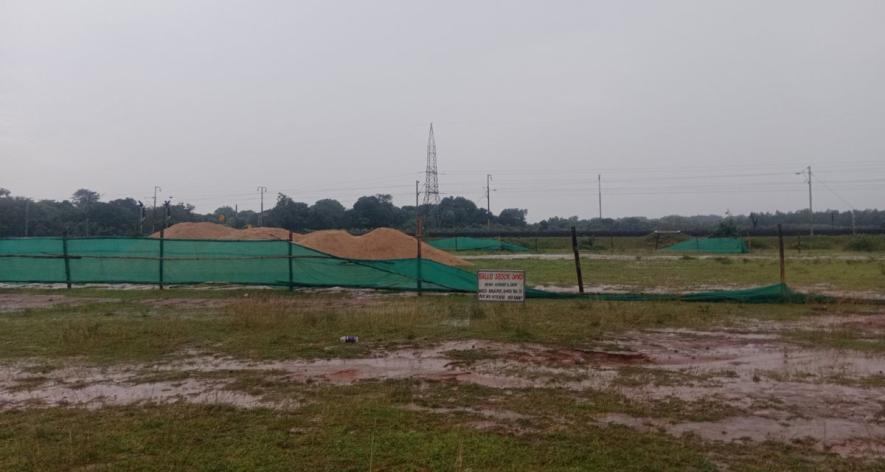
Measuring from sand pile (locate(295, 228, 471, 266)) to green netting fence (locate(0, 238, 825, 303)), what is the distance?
11.4 metres

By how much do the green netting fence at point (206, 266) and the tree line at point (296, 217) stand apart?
9.09 metres

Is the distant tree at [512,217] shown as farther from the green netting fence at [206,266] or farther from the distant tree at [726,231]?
the green netting fence at [206,266]

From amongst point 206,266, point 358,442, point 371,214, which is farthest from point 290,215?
point 358,442

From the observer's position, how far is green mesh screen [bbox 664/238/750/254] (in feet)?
163

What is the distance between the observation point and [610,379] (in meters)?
7.08

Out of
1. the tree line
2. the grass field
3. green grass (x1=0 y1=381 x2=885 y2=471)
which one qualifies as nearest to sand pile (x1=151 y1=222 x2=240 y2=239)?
the tree line

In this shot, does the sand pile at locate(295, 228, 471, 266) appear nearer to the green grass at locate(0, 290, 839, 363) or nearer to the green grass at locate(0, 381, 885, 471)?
the green grass at locate(0, 290, 839, 363)

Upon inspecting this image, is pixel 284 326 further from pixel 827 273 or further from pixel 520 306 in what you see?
pixel 827 273

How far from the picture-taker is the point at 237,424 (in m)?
5.44

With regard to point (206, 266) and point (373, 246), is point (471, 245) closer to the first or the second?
point (373, 246)

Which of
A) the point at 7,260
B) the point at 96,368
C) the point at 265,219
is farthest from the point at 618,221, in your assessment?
the point at 96,368

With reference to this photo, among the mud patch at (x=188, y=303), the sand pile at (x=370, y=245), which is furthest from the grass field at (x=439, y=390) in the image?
the sand pile at (x=370, y=245)

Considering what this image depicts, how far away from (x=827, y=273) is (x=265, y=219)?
6267cm

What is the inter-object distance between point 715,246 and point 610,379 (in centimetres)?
4856
